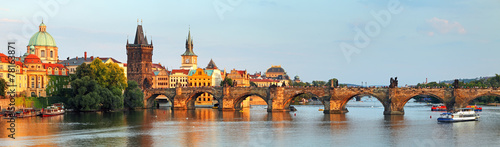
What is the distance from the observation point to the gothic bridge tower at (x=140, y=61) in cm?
16838

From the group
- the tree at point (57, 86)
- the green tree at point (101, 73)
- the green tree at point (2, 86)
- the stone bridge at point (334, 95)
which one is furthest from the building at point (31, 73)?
the stone bridge at point (334, 95)

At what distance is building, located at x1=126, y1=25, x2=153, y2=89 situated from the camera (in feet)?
552

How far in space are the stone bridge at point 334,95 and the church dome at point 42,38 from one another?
46822 millimetres

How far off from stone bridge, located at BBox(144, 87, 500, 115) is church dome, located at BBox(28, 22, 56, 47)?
154 ft

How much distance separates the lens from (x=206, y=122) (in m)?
93.8

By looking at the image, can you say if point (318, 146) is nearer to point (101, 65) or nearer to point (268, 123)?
point (268, 123)

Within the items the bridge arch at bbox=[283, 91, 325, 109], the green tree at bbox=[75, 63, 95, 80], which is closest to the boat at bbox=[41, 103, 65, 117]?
the green tree at bbox=[75, 63, 95, 80]

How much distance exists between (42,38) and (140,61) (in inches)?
1007

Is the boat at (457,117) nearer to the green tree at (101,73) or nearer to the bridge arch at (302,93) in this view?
the bridge arch at (302,93)

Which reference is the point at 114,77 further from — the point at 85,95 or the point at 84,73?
the point at 85,95

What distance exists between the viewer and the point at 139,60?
169 meters

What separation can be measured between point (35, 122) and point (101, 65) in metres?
36.9

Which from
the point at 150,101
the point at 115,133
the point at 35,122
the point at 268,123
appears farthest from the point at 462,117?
the point at 150,101

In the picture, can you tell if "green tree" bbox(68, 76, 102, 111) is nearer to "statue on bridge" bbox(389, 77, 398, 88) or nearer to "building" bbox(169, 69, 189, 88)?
"statue on bridge" bbox(389, 77, 398, 88)
